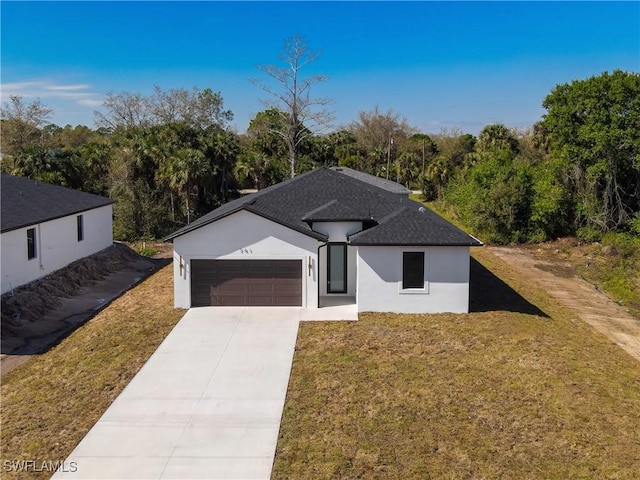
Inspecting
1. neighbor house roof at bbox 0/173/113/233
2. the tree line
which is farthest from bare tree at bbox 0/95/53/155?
neighbor house roof at bbox 0/173/113/233

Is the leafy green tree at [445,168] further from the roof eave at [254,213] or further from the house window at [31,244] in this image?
the house window at [31,244]

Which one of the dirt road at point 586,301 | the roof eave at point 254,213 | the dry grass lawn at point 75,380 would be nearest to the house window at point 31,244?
the dry grass lawn at point 75,380

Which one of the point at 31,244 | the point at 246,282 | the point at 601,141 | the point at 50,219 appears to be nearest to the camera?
the point at 246,282

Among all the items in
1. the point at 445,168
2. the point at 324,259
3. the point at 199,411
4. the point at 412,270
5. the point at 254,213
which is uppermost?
the point at 445,168

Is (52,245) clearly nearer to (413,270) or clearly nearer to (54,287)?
(54,287)

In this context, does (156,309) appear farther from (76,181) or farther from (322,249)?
(76,181)

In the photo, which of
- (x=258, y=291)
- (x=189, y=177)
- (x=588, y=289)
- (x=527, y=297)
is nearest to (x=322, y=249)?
(x=258, y=291)

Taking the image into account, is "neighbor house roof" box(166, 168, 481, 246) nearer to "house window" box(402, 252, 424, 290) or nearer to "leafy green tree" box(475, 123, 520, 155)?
"house window" box(402, 252, 424, 290)

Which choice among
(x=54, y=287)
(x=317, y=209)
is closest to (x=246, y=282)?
(x=317, y=209)
